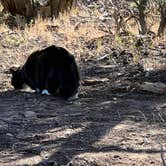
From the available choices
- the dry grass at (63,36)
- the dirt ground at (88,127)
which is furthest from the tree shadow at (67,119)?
the dry grass at (63,36)

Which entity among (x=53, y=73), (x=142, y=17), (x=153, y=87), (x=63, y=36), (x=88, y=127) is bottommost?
(x=88, y=127)

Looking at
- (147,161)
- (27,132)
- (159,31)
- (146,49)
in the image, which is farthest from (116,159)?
(159,31)

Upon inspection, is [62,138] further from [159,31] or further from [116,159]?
[159,31]

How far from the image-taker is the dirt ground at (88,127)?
17.6ft

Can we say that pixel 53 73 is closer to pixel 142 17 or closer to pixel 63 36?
pixel 142 17

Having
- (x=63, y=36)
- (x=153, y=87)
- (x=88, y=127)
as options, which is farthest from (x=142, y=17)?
A: (x=88, y=127)

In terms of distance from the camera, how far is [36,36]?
13.9m

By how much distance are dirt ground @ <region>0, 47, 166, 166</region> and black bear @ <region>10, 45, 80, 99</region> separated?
0.69 feet

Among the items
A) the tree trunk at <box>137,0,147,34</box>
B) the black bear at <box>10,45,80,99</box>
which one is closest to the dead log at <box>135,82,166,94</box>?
the black bear at <box>10,45,80,99</box>

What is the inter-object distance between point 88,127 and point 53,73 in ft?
8.19

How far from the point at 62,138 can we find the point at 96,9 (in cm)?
1149

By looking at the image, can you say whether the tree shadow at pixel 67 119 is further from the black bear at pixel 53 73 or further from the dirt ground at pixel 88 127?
the black bear at pixel 53 73

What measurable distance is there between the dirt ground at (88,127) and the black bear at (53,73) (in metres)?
0.21

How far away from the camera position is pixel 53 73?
28.8 ft
